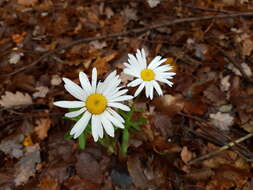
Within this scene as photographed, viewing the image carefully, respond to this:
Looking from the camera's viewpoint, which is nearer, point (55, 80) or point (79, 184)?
point (79, 184)

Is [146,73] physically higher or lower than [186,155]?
higher

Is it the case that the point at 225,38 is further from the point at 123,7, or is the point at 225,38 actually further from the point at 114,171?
the point at 114,171

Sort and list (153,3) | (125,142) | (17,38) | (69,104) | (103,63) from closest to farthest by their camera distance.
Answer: (69,104), (125,142), (103,63), (17,38), (153,3)

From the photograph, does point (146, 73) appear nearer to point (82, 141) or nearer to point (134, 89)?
point (134, 89)

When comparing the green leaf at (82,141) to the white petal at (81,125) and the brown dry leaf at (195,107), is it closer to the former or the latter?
the white petal at (81,125)

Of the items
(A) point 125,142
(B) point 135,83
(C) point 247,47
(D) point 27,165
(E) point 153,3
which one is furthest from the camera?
(E) point 153,3

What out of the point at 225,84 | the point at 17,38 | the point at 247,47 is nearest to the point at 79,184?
the point at 225,84

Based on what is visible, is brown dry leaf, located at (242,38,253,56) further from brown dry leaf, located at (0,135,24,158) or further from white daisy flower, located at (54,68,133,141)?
brown dry leaf, located at (0,135,24,158)
